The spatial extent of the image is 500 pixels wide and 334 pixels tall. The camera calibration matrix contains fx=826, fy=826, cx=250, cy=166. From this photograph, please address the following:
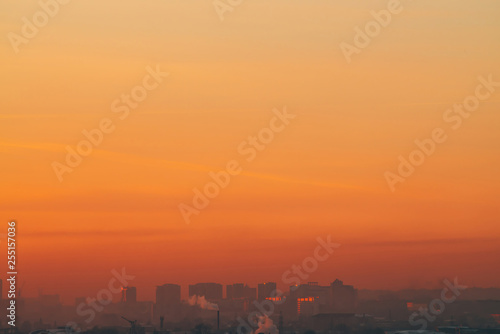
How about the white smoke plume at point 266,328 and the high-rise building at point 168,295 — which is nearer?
the white smoke plume at point 266,328

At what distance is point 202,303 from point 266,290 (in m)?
24.9

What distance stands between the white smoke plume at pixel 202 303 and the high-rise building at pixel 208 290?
6.93 meters

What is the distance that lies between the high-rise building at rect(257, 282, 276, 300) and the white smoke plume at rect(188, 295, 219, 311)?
1700cm

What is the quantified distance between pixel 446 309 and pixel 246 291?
3997 cm

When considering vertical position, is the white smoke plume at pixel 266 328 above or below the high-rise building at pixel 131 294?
below

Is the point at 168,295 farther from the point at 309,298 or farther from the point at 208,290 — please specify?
the point at 309,298

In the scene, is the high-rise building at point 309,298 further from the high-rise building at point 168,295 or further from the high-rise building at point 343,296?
the high-rise building at point 168,295

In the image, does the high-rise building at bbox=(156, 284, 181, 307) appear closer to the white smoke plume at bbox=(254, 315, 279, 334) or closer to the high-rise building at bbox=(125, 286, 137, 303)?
the high-rise building at bbox=(125, 286, 137, 303)

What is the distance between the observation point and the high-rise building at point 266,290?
527ft

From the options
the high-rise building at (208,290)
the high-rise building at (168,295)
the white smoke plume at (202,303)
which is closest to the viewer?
the white smoke plume at (202,303)

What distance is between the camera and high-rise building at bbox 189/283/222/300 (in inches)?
6132

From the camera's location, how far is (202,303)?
465ft

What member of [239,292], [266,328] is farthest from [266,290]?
[266,328]

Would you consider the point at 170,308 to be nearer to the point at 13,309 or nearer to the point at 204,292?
the point at 204,292
